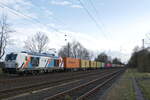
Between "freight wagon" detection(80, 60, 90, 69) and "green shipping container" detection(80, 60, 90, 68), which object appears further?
"green shipping container" detection(80, 60, 90, 68)

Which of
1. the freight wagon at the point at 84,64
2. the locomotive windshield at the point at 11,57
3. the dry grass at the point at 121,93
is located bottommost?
the dry grass at the point at 121,93

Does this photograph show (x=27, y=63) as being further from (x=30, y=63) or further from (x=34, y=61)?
(x=34, y=61)

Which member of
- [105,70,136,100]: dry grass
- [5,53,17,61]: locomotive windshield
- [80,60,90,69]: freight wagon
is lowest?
[105,70,136,100]: dry grass

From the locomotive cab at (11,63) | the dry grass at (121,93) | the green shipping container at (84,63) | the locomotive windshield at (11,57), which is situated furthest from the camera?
the green shipping container at (84,63)

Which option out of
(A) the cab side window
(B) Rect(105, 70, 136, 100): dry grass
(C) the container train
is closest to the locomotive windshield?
(C) the container train

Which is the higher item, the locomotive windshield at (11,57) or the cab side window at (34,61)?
the locomotive windshield at (11,57)

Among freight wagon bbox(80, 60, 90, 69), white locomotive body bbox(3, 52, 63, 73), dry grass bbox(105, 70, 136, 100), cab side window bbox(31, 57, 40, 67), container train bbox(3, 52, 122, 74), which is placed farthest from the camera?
freight wagon bbox(80, 60, 90, 69)

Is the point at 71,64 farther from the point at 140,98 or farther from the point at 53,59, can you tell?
the point at 140,98

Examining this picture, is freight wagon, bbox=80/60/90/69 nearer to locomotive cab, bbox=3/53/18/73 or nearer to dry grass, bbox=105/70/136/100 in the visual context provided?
locomotive cab, bbox=3/53/18/73

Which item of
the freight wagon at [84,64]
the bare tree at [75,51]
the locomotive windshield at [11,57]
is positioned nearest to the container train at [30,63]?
→ the locomotive windshield at [11,57]

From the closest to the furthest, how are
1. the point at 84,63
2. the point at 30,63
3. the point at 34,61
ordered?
the point at 30,63 → the point at 34,61 → the point at 84,63

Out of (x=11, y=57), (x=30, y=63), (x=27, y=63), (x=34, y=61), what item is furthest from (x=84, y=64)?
(x=11, y=57)

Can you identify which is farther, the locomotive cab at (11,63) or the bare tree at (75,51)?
the bare tree at (75,51)

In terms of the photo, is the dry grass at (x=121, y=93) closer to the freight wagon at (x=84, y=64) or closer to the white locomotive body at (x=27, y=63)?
the white locomotive body at (x=27, y=63)
